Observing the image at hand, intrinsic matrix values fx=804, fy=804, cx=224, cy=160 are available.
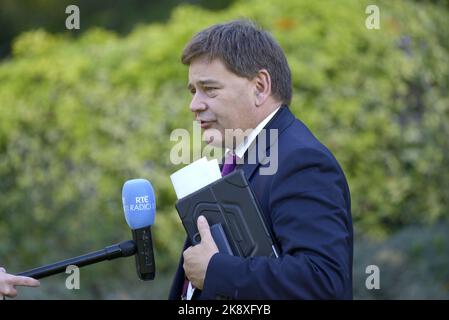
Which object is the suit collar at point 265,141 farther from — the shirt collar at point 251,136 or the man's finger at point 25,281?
the man's finger at point 25,281

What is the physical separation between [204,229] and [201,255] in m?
0.09

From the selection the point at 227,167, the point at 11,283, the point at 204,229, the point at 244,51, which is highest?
the point at 244,51

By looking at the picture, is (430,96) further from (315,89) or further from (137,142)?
(137,142)

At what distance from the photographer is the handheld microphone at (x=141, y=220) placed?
2.82m

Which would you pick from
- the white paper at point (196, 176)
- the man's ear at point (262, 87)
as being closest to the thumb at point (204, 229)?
the white paper at point (196, 176)

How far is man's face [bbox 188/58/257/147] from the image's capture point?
113 inches

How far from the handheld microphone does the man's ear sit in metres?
0.51

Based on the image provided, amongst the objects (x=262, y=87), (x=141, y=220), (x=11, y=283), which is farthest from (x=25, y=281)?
(x=262, y=87)

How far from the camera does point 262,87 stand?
2.92 meters

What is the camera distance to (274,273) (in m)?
2.51

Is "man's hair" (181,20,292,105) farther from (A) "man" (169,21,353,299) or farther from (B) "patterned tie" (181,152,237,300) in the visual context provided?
(B) "patterned tie" (181,152,237,300)

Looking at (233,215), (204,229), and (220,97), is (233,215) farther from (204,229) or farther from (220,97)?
(220,97)

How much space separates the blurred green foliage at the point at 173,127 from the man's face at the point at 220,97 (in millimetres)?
3707
